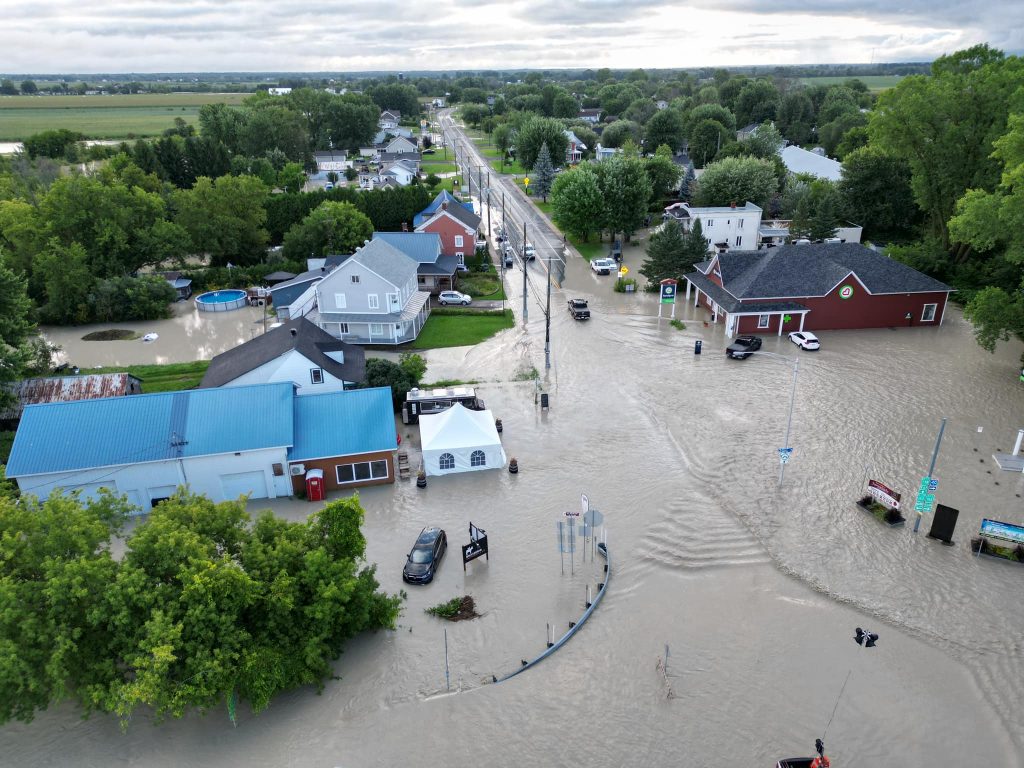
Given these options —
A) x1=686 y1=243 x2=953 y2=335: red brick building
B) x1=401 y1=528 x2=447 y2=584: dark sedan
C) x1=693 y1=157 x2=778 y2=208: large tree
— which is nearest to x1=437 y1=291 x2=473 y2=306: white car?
x1=686 y1=243 x2=953 y2=335: red brick building

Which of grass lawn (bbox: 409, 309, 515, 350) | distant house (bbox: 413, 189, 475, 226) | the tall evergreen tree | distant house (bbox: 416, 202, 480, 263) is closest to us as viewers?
grass lawn (bbox: 409, 309, 515, 350)

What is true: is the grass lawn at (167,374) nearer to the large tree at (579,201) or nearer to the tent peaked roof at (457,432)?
the tent peaked roof at (457,432)

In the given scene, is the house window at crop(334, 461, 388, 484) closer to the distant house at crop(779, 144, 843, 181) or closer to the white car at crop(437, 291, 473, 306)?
the white car at crop(437, 291, 473, 306)

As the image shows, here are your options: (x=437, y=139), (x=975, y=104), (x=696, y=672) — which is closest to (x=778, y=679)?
(x=696, y=672)

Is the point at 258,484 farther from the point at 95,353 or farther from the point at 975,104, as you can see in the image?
the point at 975,104

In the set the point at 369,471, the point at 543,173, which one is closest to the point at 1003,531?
the point at 369,471

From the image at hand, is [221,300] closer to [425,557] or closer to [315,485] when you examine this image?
[315,485]
